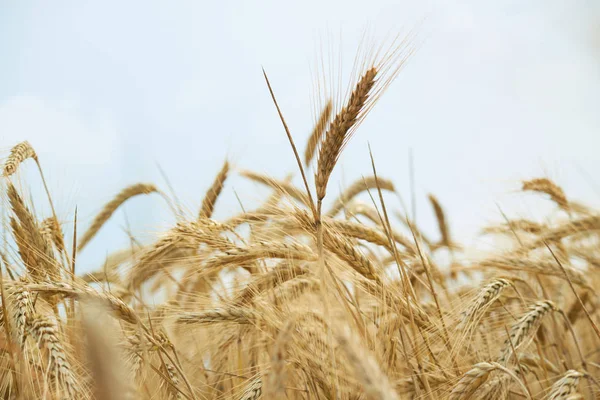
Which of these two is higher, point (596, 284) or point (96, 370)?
point (96, 370)

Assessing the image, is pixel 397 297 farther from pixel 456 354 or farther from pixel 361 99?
pixel 361 99

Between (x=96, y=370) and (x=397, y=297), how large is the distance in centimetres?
113

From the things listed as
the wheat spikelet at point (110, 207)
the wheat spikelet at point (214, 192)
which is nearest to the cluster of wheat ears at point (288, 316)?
the wheat spikelet at point (214, 192)

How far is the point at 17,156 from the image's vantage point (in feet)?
7.04

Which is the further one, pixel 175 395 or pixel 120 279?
pixel 120 279

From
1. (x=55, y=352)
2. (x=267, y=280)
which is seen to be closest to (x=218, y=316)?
(x=267, y=280)

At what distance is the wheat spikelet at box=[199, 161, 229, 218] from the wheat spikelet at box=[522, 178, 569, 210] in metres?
A: 1.58

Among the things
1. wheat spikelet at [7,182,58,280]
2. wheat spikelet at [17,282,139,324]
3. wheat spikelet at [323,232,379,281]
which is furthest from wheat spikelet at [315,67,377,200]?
wheat spikelet at [7,182,58,280]

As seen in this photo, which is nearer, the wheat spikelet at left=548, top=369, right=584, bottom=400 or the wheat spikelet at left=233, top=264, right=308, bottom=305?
the wheat spikelet at left=548, top=369, right=584, bottom=400

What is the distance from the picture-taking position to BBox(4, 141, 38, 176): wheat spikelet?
2.04 m

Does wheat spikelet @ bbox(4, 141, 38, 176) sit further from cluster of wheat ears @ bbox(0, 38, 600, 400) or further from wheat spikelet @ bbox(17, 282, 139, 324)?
wheat spikelet @ bbox(17, 282, 139, 324)

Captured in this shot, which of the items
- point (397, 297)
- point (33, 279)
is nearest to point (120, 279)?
point (33, 279)

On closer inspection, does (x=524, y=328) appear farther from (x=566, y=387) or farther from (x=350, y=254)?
(x=350, y=254)

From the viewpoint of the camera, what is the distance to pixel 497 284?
5.80ft
